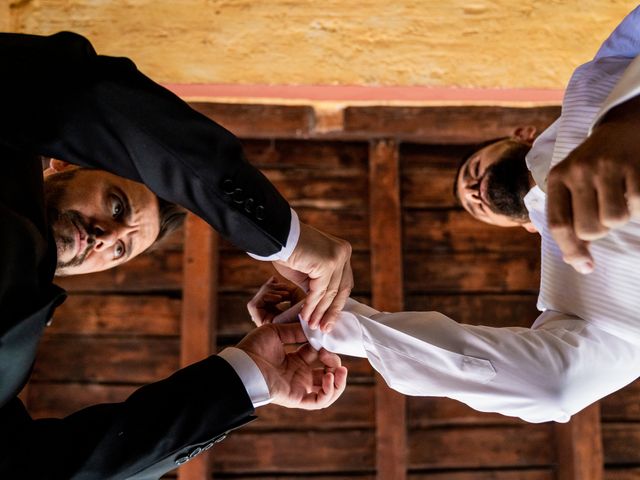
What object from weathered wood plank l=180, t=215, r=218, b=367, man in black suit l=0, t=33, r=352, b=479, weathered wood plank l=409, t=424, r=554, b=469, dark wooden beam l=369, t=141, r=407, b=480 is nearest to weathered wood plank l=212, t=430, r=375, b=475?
dark wooden beam l=369, t=141, r=407, b=480

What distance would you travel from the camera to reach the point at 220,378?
1439mm

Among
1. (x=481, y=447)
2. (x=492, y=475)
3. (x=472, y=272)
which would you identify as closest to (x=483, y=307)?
(x=472, y=272)

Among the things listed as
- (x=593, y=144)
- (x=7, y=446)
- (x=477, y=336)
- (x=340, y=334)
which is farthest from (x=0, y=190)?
(x=477, y=336)

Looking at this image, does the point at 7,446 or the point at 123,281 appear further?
the point at 123,281

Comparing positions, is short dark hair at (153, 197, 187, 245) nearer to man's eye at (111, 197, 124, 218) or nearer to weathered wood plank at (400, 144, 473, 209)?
man's eye at (111, 197, 124, 218)

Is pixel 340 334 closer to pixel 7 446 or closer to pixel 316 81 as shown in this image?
pixel 7 446

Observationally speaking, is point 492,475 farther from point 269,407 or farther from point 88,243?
point 88,243

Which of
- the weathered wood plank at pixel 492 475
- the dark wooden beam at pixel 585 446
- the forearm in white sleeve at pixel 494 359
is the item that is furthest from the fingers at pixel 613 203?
the weathered wood plank at pixel 492 475

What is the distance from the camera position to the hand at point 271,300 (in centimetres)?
163

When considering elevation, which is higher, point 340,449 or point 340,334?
point 340,334

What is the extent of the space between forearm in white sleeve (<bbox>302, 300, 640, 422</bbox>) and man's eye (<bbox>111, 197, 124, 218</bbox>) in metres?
0.64

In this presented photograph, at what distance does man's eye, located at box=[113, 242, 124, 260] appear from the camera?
1781 mm

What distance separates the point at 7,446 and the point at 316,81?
70.4 inches

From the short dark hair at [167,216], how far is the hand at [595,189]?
4.61 ft
